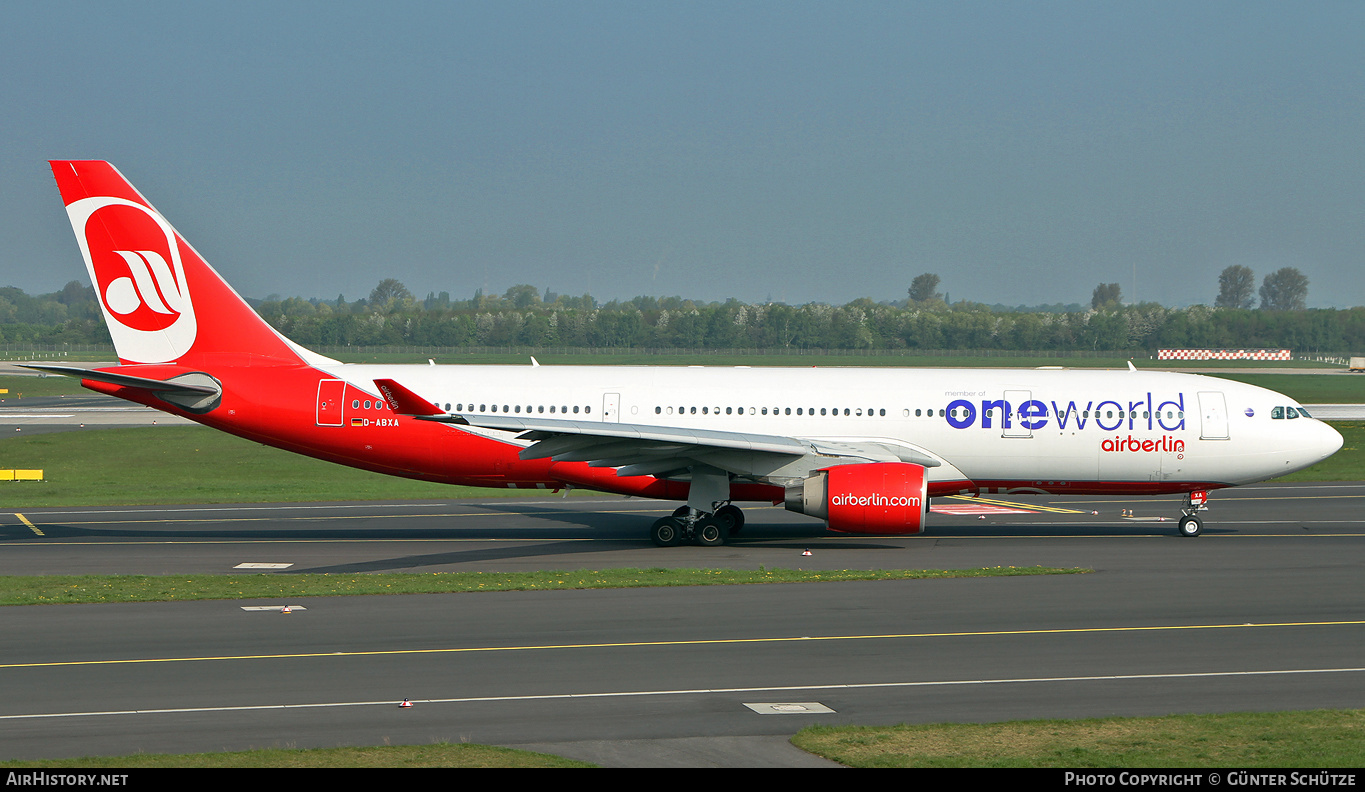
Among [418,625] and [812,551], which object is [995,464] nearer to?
[812,551]

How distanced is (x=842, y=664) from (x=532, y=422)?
11.5 meters

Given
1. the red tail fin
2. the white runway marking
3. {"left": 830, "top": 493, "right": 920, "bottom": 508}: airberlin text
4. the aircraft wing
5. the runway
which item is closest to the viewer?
the runway

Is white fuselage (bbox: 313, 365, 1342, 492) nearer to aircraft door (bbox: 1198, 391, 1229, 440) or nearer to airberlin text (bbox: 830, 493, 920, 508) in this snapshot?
aircraft door (bbox: 1198, 391, 1229, 440)

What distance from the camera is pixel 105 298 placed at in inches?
1186

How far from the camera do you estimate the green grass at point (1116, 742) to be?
39.7ft

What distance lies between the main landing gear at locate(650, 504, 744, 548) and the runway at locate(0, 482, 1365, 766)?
504 millimetres

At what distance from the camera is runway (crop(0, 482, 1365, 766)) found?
13742 mm

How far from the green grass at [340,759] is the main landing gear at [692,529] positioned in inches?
→ 649

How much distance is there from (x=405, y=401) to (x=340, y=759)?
535 inches

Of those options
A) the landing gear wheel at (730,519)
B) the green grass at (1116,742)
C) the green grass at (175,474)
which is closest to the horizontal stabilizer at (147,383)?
the green grass at (175,474)

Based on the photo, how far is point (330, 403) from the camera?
2973 centimetres

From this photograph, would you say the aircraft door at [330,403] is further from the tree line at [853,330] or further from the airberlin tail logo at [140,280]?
the tree line at [853,330]

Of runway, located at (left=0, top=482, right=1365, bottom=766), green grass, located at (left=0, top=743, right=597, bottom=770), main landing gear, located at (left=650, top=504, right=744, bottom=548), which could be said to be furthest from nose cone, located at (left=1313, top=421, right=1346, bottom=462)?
green grass, located at (left=0, top=743, right=597, bottom=770)
